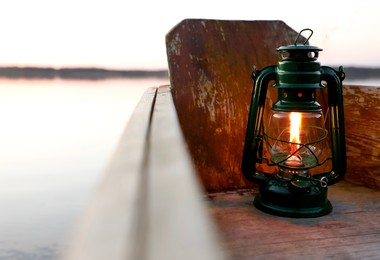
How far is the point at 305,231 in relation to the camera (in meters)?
1.18

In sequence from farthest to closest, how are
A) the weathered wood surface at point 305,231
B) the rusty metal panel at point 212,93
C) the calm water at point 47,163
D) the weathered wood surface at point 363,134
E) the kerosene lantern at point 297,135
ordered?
1. the calm water at point 47,163
2. the rusty metal panel at point 212,93
3. the weathered wood surface at point 363,134
4. the kerosene lantern at point 297,135
5. the weathered wood surface at point 305,231

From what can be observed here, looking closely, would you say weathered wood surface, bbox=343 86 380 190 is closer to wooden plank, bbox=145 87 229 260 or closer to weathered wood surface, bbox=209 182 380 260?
weathered wood surface, bbox=209 182 380 260

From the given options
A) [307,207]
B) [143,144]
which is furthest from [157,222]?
[307,207]

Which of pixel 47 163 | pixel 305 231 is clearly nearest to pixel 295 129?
pixel 305 231

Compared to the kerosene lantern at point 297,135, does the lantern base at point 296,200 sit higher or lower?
lower

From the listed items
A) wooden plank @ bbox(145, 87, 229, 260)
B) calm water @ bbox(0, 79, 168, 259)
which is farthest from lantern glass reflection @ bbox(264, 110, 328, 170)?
calm water @ bbox(0, 79, 168, 259)

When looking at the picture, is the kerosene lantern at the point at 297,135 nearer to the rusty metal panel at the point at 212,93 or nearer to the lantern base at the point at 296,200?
the lantern base at the point at 296,200

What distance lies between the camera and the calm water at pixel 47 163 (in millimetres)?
15234

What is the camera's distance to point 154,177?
14.7 inches

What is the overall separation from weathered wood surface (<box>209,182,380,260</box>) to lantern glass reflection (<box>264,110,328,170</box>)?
194mm

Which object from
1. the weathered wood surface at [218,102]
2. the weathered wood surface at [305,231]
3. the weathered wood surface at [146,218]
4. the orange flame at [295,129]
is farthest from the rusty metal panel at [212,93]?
the weathered wood surface at [146,218]

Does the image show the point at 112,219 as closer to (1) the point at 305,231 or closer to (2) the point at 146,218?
(2) the point at 146,218

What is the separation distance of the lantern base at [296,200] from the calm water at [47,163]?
1093 cm

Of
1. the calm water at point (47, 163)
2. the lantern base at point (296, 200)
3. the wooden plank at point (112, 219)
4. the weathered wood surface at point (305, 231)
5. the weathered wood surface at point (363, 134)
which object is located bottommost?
the calm water at point (47, 163)
